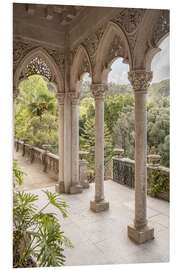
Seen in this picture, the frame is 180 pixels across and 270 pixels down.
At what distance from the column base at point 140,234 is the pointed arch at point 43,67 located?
3.78 m

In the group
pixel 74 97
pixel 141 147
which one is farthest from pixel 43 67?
pixel 141 147

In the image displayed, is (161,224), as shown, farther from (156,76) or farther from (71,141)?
(156,76)

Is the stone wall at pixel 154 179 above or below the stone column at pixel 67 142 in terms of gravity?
below

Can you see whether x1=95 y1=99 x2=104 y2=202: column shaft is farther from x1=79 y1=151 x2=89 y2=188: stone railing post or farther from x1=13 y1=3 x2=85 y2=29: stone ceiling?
x1=13 y1=3 x2=85 y2=29: stone ceiling

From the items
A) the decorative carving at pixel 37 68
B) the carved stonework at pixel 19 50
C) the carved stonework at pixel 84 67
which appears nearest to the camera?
the carved stonework at pixel 19 50

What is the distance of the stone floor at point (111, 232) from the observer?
2.89m

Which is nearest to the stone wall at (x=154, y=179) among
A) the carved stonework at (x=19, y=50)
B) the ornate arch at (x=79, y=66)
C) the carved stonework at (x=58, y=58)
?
the ornate arch at (x=79, y=66)

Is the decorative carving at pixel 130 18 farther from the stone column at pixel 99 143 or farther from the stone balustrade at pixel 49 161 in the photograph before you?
the stone balustrade at pixel 49 161

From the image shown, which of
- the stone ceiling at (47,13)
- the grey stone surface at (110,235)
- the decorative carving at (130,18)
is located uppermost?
the stone ceiling at (47,13)

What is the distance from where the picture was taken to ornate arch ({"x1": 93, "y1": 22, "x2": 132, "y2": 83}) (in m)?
3.64

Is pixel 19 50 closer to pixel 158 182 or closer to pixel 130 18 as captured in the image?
pixel 130 18

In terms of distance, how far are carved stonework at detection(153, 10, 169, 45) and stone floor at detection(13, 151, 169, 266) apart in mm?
3111

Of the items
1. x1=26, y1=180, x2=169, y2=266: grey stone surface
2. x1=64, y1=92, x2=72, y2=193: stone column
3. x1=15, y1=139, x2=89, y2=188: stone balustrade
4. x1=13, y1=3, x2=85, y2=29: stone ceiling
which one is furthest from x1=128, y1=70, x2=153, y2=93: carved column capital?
x1=15, y1=139, x2=89, y2=188: stone balustrade
